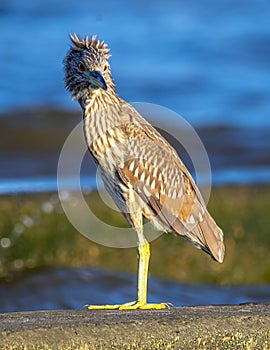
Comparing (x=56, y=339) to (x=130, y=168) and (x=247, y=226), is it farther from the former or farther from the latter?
(x=247, y=226)

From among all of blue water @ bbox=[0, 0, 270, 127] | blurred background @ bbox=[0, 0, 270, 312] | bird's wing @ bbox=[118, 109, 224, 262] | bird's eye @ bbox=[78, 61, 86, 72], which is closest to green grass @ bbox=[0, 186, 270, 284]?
blurred background @ bbox=[0, 0, 270, 312]

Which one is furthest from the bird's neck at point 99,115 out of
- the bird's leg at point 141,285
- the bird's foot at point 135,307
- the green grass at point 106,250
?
the green grass at point 106,250

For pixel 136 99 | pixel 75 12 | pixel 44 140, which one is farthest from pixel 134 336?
pixel 75 12

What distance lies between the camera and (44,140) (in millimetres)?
16391

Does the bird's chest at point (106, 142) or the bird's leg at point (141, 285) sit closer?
the bird's leg at point (141, 285)

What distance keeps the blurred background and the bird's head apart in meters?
2.68

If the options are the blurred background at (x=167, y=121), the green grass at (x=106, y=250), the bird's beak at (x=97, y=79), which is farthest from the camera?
the green grass at (x=106, y=250)

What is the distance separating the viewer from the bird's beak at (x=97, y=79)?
6941mm

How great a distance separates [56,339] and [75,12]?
2301cm

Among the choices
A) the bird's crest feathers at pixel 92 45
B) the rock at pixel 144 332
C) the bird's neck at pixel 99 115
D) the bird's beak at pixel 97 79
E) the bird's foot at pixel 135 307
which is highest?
the bird's crest feathers at pixel 92 45

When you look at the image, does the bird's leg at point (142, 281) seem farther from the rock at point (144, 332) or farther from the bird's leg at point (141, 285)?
the rock at point (144, 332)

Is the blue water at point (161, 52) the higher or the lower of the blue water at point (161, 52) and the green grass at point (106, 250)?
the higher

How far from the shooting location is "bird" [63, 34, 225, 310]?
7.02 metres

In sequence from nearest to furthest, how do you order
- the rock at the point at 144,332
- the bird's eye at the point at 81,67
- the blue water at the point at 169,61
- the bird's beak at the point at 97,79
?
the rock at the point at 144,332 → the bird's beak at the point at 97,79 → the bird's eye at the point at 81,67 → the blue water at the point at 169,61
